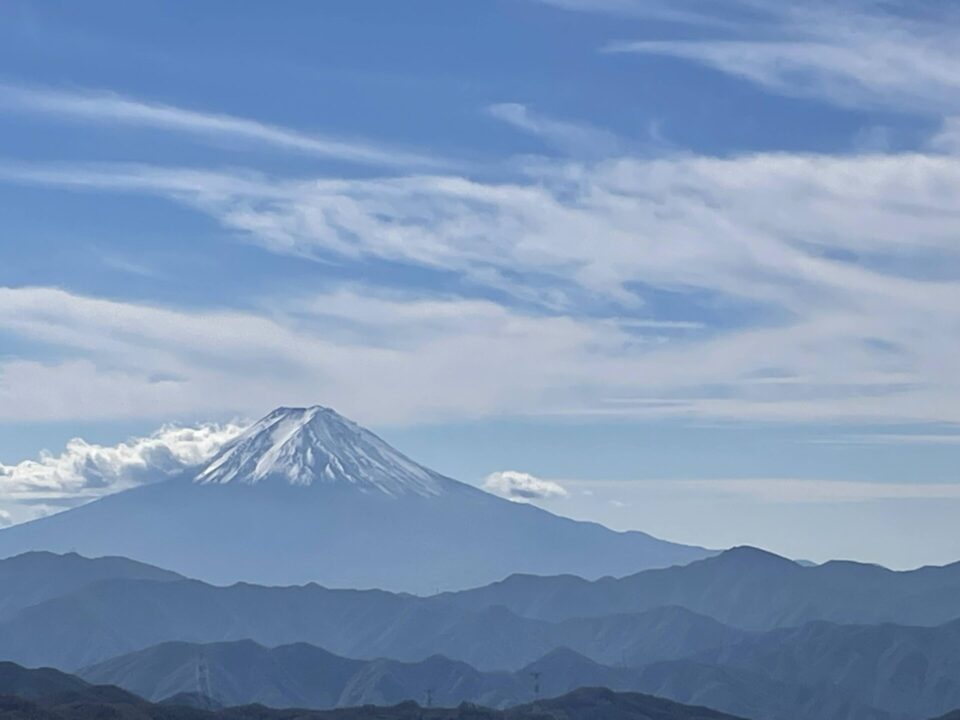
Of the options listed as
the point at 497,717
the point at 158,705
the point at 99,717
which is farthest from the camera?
the point at 497,717

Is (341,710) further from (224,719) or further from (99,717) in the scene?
(99,717)

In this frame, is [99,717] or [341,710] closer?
[99,717]

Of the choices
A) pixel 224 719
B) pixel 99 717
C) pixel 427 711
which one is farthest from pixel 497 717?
pixel 99 717

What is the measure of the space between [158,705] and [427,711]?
33.8 meters

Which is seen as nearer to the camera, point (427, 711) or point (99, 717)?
point (99, 717)

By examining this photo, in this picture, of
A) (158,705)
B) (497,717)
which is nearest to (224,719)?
(158,705)

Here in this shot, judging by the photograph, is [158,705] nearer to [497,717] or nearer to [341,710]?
[341,710]

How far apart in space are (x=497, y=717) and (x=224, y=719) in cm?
3332

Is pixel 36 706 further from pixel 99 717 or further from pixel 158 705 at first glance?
pixel 158 705

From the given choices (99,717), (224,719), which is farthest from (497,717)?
(99,717)

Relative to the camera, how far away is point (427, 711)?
630 feet

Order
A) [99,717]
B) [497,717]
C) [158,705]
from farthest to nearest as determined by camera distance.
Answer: [497,717] → [158,705] → [99,717]

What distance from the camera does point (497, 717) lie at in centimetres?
19000

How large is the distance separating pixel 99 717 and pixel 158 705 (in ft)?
67.1
